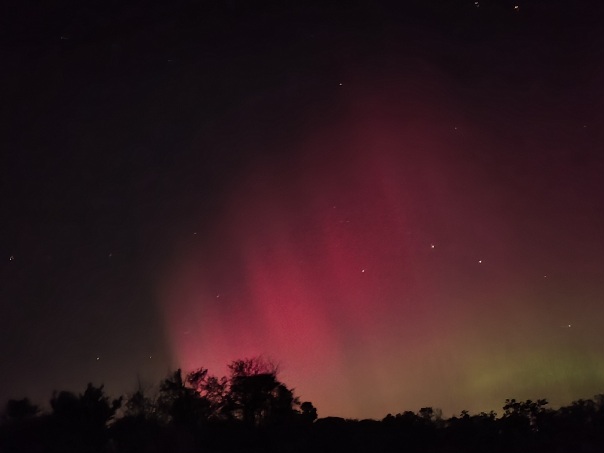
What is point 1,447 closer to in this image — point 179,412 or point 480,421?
point 179,412

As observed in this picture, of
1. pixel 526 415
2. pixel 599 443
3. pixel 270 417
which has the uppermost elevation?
pixel 270 417

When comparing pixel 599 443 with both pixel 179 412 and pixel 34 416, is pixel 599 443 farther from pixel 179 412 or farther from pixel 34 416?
pixel 34 416

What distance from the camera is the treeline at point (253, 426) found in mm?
38219

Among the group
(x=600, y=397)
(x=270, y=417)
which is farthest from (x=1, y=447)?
(x=600, y=397)

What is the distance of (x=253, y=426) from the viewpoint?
46312mm

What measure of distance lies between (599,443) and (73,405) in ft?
94.3

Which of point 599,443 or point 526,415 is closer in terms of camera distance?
point 599,443

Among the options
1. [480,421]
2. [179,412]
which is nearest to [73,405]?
[179,412]

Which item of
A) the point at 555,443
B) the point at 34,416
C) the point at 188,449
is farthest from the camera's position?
the point at 34,416

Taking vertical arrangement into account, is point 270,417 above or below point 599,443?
above

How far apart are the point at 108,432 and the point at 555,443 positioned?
76.9 feet

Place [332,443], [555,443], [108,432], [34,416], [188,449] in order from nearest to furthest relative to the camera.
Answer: [555,443], [188,449], [332,443], [108,432], [34,416]

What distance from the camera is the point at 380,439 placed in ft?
131

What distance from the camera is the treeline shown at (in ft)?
125
